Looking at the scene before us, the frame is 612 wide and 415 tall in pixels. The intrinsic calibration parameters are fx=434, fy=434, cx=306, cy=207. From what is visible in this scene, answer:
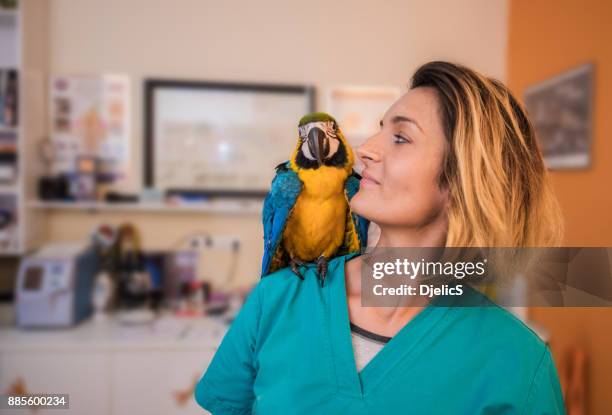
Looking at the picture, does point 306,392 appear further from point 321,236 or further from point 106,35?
point 106,35

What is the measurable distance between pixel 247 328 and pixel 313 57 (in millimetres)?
1697

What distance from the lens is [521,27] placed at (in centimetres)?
200

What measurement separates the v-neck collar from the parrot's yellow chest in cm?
16

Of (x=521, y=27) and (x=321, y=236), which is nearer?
(x=321, y=236)

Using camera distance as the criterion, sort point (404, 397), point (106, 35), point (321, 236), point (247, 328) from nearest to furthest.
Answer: point (404, 397) < point (247, 328) < point (321, 236) < point (106, 35)

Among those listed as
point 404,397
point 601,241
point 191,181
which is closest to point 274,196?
point 404,397

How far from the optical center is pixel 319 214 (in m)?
0.72

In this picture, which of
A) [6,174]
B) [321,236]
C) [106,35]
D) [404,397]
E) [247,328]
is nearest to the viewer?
[404,397]

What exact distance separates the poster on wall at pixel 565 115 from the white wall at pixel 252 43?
1.40 feet

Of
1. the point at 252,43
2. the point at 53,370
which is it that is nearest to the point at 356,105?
the point at 252,43

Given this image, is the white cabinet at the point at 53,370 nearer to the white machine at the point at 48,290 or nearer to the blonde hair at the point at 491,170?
the white machine at the point at 48,290

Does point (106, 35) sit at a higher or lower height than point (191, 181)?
higher

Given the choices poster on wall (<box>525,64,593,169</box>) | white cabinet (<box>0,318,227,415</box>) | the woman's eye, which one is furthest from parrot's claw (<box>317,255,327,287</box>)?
poster on wall (<box>525,64,593,169</box>)

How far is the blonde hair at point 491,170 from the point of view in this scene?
1.65ft
